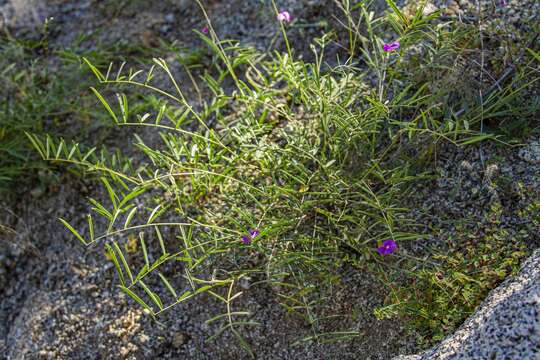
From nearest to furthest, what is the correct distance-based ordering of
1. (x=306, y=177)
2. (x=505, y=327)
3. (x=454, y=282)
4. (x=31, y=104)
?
(x=505, y=327), (x=454, y=282), (x=306, y=177), (x=31, y=104)

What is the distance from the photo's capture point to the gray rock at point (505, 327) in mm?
1374

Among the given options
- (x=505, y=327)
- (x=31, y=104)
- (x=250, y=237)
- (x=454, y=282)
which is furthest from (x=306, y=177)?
(x=31, y=104)

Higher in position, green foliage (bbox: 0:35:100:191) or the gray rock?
green foliage (bbox: 0:35:100:191)

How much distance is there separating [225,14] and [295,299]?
1.41 meters

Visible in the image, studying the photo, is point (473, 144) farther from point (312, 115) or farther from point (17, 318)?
point (17, 318)

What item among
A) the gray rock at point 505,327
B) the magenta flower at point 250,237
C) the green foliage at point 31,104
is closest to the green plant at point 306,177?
the magenta flower at point 250,237

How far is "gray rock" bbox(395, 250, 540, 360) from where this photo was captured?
137 centimetres

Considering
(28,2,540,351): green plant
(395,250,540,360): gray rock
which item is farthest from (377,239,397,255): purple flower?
(395,250,540,360): gray rock

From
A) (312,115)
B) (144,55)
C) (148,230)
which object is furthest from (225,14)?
(148,230)

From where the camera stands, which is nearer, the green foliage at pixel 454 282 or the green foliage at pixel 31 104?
the green foliage at pixel 454 282

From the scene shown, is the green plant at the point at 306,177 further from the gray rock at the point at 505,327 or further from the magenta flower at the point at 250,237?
the gray rock at the point at 505,327

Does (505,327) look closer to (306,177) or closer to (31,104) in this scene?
(306,177)

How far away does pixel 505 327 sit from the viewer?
1.42 meters

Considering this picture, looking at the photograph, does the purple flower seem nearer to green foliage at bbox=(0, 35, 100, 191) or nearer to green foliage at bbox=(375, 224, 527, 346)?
green foliage at bbox=(375, 224, 527, 346)
